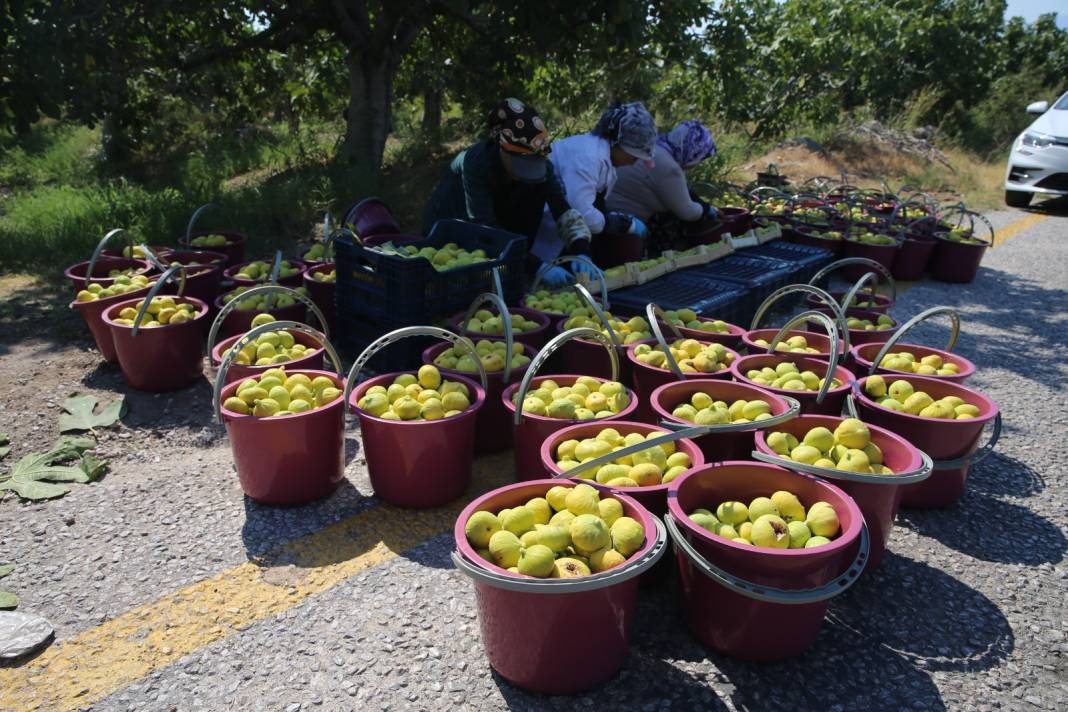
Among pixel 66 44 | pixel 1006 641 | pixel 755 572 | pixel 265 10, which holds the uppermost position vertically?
pixel 265 10

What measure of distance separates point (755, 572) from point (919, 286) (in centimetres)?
652

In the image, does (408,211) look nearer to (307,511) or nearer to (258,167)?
(258,167)

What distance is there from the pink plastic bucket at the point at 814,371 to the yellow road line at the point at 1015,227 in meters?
7.98

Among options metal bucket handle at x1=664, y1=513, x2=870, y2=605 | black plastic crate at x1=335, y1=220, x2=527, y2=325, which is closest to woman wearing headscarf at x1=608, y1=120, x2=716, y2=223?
black plastic crate at x1=335, y1=220, x2=527, y2=325

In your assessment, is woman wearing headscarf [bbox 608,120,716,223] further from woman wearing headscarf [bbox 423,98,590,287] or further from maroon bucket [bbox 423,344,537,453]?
maroon bucket [bbox 423,344,537,453]

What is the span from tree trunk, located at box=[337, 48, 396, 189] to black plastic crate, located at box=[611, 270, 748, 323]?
4.92 m

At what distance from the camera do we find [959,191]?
46.4ft

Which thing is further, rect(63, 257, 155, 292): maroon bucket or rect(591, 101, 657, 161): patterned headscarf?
rect(591, 101, 657, 161): patterned headscarf

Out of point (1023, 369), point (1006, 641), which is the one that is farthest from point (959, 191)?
point (1006, 641)

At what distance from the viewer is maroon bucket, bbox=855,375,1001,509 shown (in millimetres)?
3146

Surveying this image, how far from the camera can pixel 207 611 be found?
2586 millimetres

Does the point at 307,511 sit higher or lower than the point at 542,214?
lower

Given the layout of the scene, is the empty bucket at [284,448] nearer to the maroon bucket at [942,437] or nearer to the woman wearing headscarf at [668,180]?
the maroon bucket at [942,437]

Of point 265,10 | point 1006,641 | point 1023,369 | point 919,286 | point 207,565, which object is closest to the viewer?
point 1006,641
